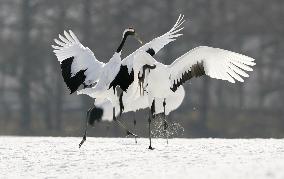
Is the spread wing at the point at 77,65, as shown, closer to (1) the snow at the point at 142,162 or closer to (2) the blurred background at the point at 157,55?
(1) the snow at the point at 142,162

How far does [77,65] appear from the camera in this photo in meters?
10.1

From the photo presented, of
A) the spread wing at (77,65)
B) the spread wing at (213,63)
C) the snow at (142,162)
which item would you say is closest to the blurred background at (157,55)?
the spread wing at (77,65)

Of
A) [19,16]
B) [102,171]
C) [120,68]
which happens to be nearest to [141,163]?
[102,171]

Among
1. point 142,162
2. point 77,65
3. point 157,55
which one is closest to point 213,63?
point 77,65

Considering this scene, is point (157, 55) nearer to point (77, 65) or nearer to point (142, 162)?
point (77, 65)

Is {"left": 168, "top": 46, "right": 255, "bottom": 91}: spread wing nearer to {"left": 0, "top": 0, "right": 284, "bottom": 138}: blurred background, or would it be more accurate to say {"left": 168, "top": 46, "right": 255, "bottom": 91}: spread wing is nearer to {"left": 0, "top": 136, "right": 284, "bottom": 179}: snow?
{"left": 0, "top": 136, "right": 284, "bottom": 179}: snow

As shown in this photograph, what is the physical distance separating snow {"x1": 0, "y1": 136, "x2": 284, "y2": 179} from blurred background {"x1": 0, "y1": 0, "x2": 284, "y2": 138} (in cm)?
2048

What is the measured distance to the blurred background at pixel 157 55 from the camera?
30.8 meters

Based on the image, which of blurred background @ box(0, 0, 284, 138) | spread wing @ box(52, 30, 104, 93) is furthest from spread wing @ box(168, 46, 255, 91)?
blurred background @ box(0, 0, 284, 138)

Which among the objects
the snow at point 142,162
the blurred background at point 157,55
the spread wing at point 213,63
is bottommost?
the snow at point 142,162

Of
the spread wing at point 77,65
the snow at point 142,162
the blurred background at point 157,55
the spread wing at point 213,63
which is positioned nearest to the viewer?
the snow at point 142,162

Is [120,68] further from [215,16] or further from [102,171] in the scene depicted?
[215,16]

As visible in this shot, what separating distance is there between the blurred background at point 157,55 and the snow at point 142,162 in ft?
67.2

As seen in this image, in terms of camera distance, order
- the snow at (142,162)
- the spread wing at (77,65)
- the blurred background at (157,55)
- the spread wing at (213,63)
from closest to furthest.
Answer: the snow at (142,162) < the spread wing at (213,63) < the spread wing at (77,65) < the blurred background at (157,55)
